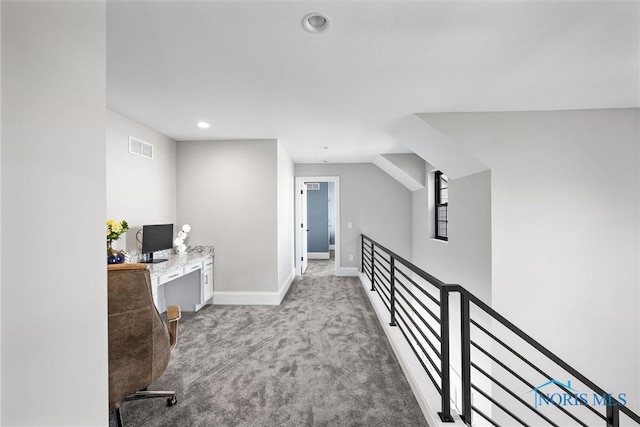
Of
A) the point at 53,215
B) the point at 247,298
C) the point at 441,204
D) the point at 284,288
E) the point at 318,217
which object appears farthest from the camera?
the point at 318,217

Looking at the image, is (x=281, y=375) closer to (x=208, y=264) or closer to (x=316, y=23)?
(x=208, y=264)

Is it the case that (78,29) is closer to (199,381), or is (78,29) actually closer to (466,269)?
(199,381)

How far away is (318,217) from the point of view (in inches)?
328

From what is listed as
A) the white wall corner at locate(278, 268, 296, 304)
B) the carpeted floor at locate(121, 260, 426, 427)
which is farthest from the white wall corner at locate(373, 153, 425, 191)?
the white wall corner at locate(278, 268, 296, 304)

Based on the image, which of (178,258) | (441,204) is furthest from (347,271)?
(178,258)

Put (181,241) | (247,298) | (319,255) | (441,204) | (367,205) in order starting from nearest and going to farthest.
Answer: (181,241) < (247,298) < (441,204) < (367,205) < (319,255)

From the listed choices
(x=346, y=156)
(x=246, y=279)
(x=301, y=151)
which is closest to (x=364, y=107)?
(x=301, y=151)

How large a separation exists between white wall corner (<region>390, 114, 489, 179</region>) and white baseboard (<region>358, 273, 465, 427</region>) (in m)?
1.87

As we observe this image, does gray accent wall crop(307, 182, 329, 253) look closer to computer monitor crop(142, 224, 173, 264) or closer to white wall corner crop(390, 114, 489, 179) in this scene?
white wall corner crop(390, 114, 489, 179)

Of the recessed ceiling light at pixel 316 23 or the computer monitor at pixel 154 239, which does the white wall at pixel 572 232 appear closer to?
the recessed ceiling light at pixel 316 23

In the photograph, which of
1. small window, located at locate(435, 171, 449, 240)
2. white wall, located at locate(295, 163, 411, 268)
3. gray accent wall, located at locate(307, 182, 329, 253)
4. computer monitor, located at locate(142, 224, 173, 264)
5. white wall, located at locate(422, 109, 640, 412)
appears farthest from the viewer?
gray accent wall, located at locate(307, 182, 329, 253)

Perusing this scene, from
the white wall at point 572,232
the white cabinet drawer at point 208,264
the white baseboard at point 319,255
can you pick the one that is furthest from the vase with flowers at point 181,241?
the white baseboard at point 319,255

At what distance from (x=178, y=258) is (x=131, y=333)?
2.03 meters

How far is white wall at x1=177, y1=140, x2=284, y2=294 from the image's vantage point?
3822 mm
